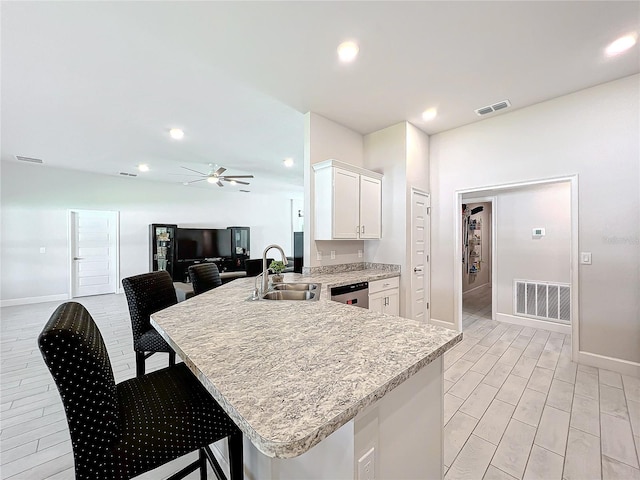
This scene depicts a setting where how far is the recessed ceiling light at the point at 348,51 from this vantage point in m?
2.19

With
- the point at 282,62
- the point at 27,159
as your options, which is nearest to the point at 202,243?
the point at 27,159

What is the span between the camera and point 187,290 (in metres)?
3.61

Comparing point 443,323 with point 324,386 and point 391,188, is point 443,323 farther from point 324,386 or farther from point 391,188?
point 324,386

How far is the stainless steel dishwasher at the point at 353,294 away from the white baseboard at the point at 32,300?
6886 millimetres

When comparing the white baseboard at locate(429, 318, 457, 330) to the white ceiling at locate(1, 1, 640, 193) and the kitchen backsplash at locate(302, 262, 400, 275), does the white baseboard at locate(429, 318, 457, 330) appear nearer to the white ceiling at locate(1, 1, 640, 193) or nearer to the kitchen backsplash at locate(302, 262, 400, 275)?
the kitchen backsplash at locate(302, 262, 400, 275)

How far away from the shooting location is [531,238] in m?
4.20

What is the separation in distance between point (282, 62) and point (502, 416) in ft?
11.3

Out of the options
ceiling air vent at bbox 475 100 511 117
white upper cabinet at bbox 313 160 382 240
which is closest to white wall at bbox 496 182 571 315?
ceiling air vent at bbox 475 100 511 117

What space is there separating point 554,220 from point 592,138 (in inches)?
61.6

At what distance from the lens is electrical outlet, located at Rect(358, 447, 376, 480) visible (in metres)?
0.81

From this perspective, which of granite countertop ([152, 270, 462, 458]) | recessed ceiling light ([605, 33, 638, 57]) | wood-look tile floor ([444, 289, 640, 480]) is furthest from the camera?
recessed ceiling light ([605, 33, 638, 57])

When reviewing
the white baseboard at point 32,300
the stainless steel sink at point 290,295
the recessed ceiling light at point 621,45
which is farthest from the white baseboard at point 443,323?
the white baseboard at point 32,300

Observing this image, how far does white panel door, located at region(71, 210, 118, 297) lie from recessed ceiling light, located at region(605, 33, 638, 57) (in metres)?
8.75

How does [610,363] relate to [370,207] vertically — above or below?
below
